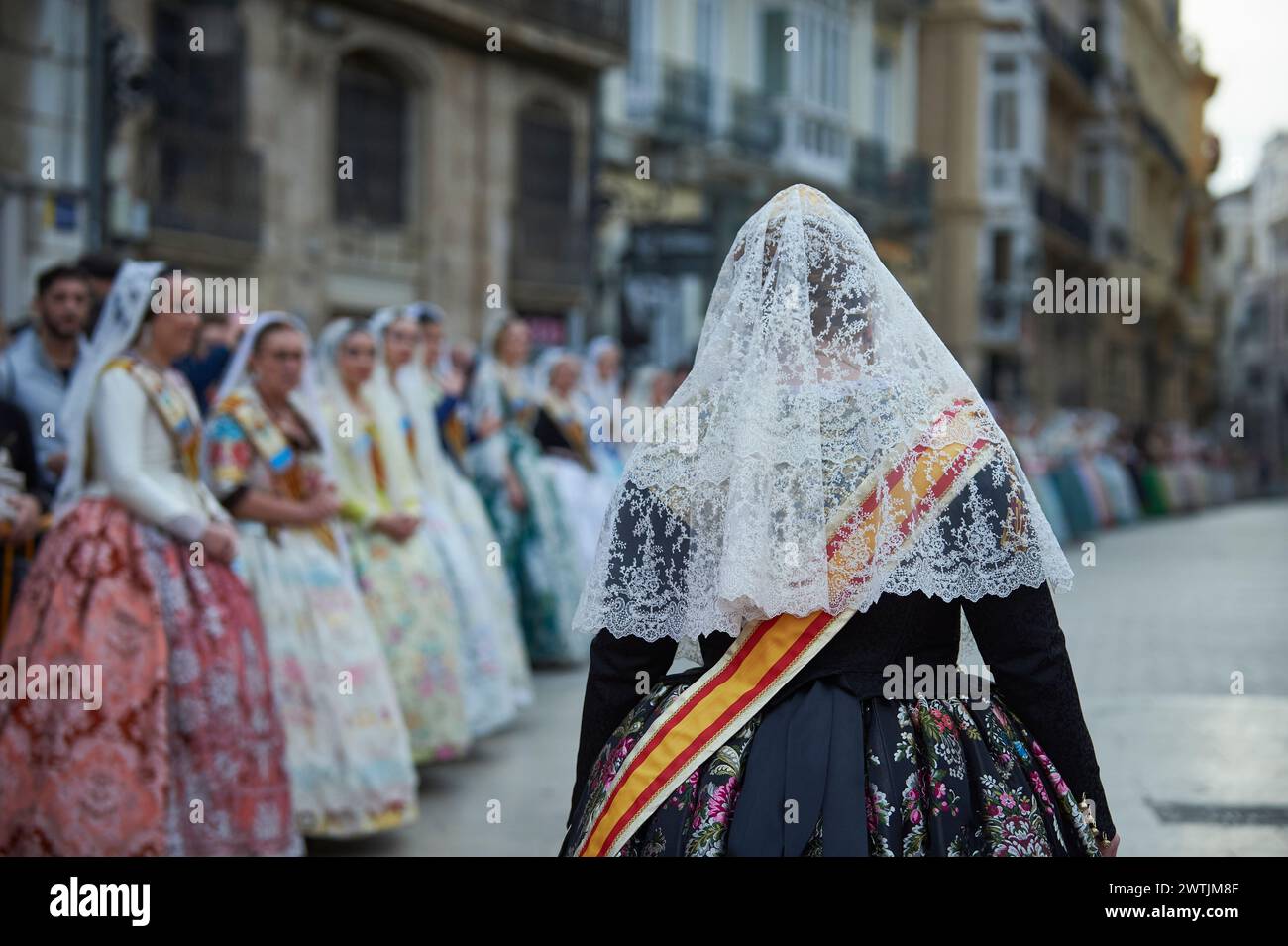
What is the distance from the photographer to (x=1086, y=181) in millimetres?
47438

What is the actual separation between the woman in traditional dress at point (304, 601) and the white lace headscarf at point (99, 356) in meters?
0.74

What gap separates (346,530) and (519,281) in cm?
1411

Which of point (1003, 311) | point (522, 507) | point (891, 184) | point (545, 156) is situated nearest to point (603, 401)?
point (522, 507)

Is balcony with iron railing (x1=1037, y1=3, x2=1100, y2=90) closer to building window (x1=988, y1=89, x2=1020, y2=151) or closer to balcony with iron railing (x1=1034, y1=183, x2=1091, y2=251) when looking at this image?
building window (x1=988, y1=89, x2=1020, y2=151)

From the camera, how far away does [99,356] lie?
18.1 ft

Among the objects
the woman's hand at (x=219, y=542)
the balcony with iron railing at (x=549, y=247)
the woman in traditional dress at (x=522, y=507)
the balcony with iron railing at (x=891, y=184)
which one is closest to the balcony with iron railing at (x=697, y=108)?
the balcony with iron railing at (x=549, y=247)

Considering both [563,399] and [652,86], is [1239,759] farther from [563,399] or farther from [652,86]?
[652,86]

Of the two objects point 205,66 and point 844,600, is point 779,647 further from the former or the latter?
point 205,66

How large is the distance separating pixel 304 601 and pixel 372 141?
45.3ft

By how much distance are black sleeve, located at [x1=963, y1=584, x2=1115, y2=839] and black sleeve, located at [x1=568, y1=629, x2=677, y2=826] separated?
0.55 m

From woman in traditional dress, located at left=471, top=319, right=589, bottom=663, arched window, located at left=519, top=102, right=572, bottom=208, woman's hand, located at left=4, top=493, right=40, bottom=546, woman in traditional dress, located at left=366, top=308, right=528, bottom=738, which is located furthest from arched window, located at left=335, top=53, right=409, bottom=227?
woman's hand, located at left=4, top=493, right=40, bottom=546

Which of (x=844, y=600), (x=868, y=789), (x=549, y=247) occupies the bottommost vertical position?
(x=868, y=789)

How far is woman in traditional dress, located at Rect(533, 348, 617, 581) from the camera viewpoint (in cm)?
1104
